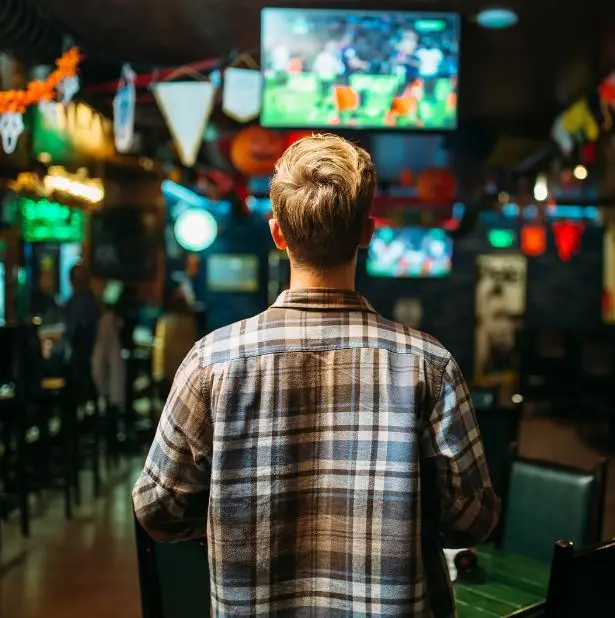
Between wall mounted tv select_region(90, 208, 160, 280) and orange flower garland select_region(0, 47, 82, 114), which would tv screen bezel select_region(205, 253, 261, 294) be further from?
orange flower garland select_region(0, 47, 82, 114)

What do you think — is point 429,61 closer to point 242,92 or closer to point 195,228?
point 242,92

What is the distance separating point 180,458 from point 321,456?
24cm

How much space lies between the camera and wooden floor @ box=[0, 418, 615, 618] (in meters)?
3.76

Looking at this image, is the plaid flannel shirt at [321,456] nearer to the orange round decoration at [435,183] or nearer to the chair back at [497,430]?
the chair back at [497,430]

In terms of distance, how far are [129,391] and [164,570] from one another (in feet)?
16.5

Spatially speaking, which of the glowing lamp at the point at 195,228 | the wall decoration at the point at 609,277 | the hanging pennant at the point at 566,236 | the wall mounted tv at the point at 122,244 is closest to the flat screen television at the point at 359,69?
the glowing lamp at the point at 195,228

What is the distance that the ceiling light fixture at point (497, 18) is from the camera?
425 cm

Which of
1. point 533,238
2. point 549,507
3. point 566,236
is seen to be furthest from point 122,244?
point 549,507

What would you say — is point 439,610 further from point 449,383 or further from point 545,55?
point 545,55

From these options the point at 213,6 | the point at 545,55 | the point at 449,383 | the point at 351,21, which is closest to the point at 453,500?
the point at 449,383

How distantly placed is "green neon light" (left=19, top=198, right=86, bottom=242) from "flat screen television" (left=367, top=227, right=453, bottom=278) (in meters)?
4.99

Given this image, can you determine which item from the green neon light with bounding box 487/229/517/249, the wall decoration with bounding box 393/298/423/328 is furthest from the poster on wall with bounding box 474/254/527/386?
the wall decoration with bounding box 393/298/423/328

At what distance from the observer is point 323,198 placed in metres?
1.26

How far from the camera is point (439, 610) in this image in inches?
53.1
